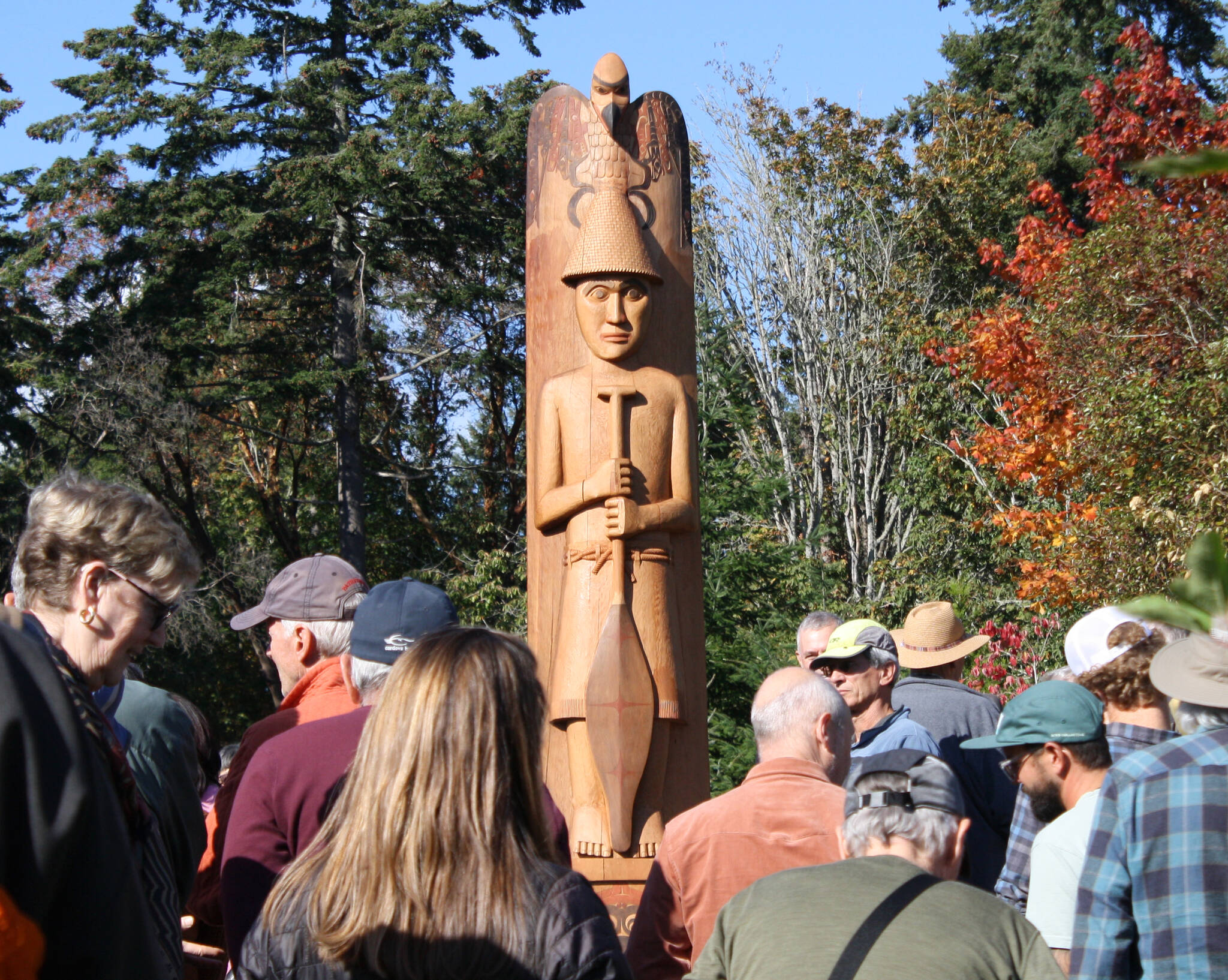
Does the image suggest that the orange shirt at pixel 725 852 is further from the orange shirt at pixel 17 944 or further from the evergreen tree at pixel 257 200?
the evergreen tree at pixel 257 200

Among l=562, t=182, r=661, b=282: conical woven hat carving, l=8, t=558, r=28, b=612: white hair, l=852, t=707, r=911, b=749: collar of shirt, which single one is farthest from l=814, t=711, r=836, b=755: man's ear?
l=562, t=182, r=661, b=282: conical woven hat carving

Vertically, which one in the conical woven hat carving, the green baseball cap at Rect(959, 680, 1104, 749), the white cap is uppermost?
the conical woven hat carving

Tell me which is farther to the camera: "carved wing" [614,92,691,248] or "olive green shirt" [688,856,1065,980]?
"carved wing" [614,92,691,248]

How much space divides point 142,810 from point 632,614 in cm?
325

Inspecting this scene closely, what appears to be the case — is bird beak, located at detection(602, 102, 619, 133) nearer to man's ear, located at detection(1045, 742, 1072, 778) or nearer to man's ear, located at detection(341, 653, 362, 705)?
man's ear, located at detection(341, 653, 362, 705)

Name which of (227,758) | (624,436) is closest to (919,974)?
(624,436)

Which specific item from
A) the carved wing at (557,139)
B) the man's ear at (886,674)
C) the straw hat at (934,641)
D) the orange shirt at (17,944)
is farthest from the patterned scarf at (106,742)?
the carved wing at (557,139)

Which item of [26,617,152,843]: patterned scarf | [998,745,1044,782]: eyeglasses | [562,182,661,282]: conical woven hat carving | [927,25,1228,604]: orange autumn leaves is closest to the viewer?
[26,617,152,843]: patterned scarf

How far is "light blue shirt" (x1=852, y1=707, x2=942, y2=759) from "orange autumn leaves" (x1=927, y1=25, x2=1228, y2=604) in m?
5.70

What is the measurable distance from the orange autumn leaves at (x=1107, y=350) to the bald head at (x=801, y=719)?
6911 millimetres

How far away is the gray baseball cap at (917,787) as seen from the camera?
8.32 ft

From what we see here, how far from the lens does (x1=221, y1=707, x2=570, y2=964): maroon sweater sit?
2971mm

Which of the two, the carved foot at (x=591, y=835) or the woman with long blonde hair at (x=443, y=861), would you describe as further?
the carved foot at (x=591, y=835)

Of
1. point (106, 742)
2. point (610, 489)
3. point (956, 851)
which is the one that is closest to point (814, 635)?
point (610, 489)
